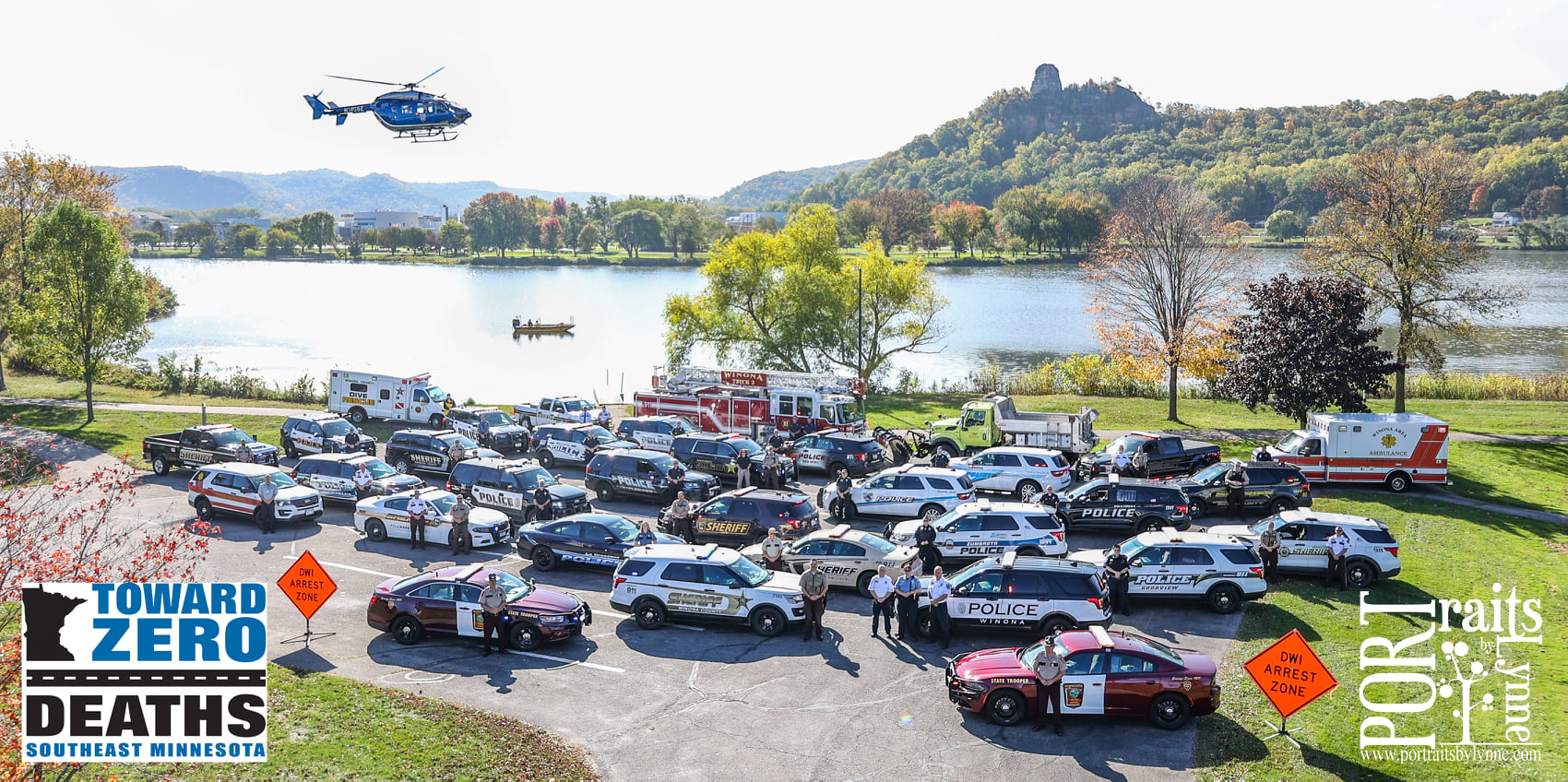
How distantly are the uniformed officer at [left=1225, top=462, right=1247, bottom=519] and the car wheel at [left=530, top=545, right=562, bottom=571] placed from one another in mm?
16716

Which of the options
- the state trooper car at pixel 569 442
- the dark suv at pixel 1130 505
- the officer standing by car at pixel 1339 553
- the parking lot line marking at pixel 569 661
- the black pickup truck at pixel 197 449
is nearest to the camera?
the parking lot line marking at pixel 569 661

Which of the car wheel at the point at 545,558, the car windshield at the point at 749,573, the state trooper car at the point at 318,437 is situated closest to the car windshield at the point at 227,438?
the state trooper car at the point at 318,437

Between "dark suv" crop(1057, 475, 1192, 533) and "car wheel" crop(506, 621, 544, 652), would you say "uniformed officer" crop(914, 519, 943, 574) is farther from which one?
"car wheel" crop(506, 621, 544, 652)

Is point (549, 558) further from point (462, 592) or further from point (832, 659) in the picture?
point (832, 659)

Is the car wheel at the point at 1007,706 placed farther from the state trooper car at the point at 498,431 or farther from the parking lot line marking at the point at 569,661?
the state trooper car at the point at 498,431

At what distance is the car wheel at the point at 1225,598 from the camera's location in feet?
64.1

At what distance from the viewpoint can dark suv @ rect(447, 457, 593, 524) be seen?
26984 millimetres

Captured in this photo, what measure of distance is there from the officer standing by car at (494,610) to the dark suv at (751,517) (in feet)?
23.0

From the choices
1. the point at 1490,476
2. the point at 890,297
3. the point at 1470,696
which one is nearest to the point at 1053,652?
the point at 1470,696

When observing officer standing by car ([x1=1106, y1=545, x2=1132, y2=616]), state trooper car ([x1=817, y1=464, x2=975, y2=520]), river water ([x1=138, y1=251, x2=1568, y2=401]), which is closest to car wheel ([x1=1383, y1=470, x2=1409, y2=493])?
state trooper car ([x1=817, y1=464, x2=975, y2=520])

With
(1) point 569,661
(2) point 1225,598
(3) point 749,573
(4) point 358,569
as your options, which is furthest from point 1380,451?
(4) point 358,569

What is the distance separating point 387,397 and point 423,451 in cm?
984

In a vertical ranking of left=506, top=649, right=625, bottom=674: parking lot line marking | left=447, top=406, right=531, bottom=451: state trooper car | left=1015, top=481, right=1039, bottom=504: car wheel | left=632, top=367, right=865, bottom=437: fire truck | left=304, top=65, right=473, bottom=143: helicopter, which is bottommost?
left=506, top=649, right=625, bottom=674: parking lot line marking

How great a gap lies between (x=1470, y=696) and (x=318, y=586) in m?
18.3
